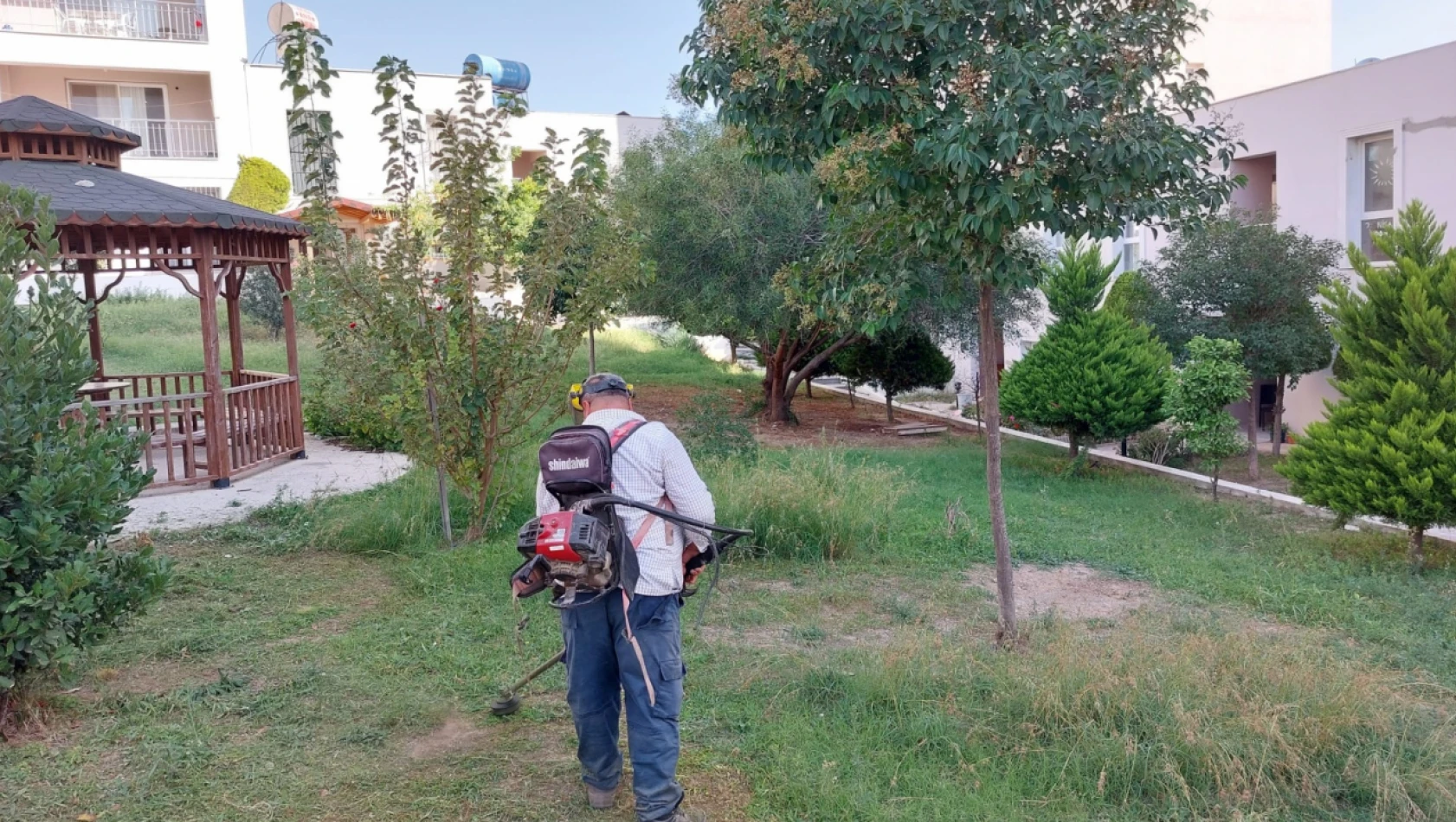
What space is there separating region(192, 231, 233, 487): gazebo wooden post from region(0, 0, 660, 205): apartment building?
1616cm

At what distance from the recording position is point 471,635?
6.19 meters

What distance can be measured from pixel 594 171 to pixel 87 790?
5402 millimetres

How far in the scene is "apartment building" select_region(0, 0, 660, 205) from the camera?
25.5 metres

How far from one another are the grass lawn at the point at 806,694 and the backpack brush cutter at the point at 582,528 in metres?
0.94

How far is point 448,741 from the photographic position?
15.6 ft

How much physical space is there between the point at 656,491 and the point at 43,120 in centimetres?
997

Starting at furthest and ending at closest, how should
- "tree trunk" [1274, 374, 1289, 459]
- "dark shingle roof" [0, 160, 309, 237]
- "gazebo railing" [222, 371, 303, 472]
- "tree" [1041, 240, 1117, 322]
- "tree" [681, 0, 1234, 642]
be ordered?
1. "tree trunk" [1274, 374, 1289, 459]
2. "tree" [1041, 240, 1117, 322]
3. "gazebo railing" [222, 371, 303, 472]
4. "dark shingle roof" [0, 160, 309, 237]
5. "tree" [681, 0, 1234, 642]

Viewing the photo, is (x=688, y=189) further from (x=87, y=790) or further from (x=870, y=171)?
(x=87, y=790)

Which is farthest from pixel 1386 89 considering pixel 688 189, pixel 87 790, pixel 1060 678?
pixel 87 790

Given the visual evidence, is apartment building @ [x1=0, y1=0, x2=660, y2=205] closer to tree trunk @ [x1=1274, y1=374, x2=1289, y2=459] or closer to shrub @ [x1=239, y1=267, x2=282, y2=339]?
shrub @ [x1=239, y1=267, x2=282, y2=339]

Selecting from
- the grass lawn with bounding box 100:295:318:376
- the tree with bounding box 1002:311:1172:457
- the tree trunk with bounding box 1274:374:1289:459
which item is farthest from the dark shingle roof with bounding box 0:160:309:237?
the tree trunk with bounding box 1274:374:1289:459

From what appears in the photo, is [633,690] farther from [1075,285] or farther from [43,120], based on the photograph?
[1075,285]

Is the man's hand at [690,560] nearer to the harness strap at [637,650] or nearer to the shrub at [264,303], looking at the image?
the harness strap at [637,650]

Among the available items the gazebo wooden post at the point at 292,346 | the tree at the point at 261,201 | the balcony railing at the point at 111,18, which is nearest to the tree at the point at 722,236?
the gazebo wooden post at the point at 292,346
